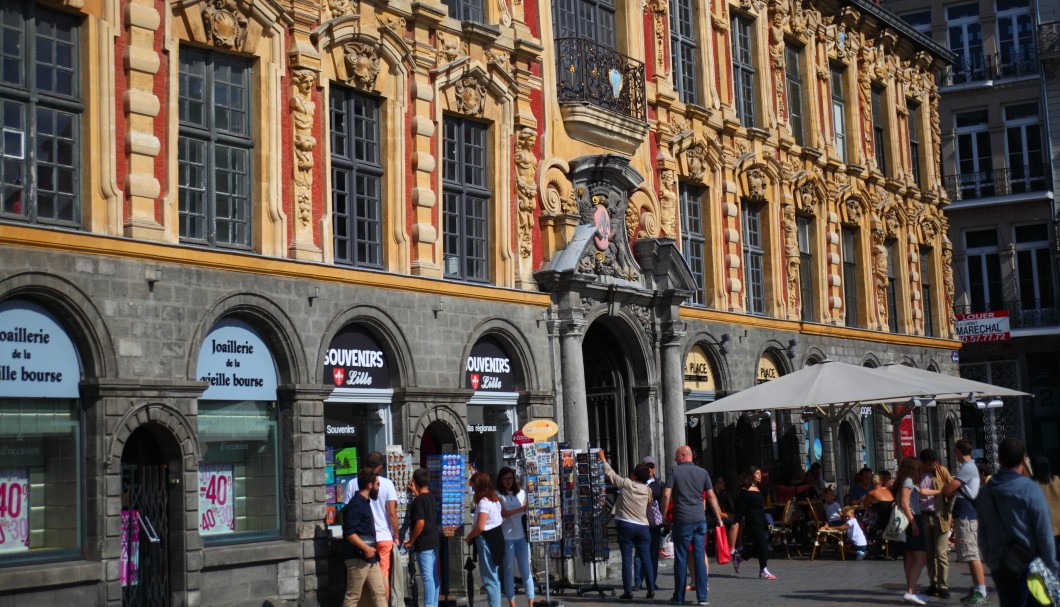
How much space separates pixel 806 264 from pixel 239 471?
17.7 meters

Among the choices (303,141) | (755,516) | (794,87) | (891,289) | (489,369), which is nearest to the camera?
(303,141)

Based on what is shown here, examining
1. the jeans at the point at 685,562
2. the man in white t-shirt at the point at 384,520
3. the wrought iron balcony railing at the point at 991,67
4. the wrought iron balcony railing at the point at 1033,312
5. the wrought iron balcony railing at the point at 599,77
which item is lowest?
the jeans at the point at 685,562

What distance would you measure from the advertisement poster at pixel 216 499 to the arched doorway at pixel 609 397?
29.4ft

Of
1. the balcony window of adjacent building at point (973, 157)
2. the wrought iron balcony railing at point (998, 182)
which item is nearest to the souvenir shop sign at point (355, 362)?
the wrought iron balcony railing at point (998, 182)

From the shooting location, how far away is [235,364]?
1692 centimetres

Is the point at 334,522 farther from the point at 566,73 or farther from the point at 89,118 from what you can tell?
the point at 566,73

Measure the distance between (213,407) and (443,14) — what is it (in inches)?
278

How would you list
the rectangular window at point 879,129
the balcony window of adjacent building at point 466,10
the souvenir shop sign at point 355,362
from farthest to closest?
the rectangular window at point 879,129 → the balcony window of adjacent building at point 466,10 → the souvenir shop sign at point 355,362

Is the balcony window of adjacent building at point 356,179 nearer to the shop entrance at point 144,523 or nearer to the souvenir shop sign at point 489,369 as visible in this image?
the souvenir shop sign at point 489,369

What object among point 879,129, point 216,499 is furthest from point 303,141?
point 879,129

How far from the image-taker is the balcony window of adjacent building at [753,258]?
2894 centimetres

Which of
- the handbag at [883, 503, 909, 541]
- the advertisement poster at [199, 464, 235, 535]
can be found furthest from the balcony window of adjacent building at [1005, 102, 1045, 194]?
the advertisement poster at [199, 464, 235, 535]

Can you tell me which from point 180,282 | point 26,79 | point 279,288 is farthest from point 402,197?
point 26,79

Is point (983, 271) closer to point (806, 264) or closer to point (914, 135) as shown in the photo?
point (914, 135)
